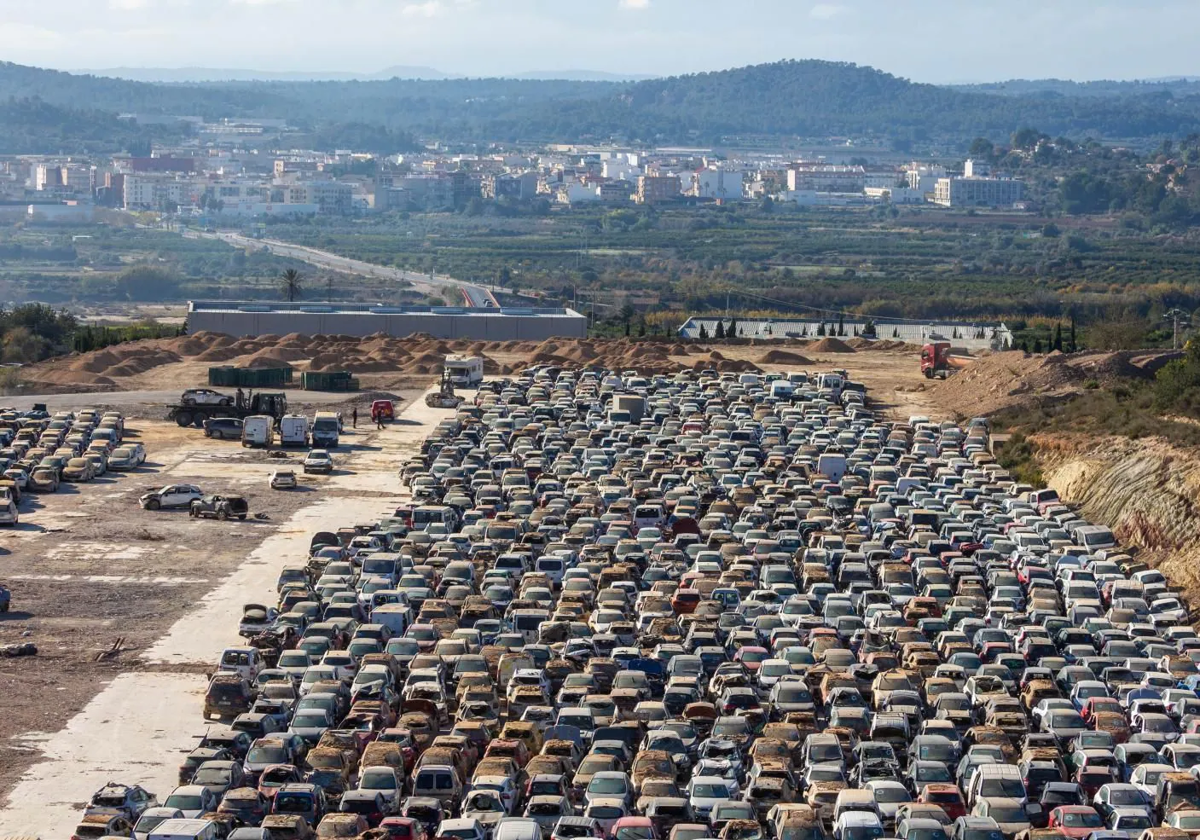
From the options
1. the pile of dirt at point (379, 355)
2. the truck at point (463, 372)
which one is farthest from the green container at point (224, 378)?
the truck at point (463, 372)

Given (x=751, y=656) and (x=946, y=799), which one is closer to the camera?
(x=946, y=799)

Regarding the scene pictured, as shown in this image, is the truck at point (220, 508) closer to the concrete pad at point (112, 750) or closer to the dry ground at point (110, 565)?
the dry ground at point (110, 565)

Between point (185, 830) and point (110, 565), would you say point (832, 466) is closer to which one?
point (110, 565)

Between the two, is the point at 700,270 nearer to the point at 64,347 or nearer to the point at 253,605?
the point at 64,347

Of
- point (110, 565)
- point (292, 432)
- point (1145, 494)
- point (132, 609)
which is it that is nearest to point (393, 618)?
point (132, 609)

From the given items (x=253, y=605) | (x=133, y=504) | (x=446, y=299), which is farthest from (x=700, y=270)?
(x=253, y=605)

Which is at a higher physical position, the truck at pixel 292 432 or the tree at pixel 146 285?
the truck at pixel 292 432
